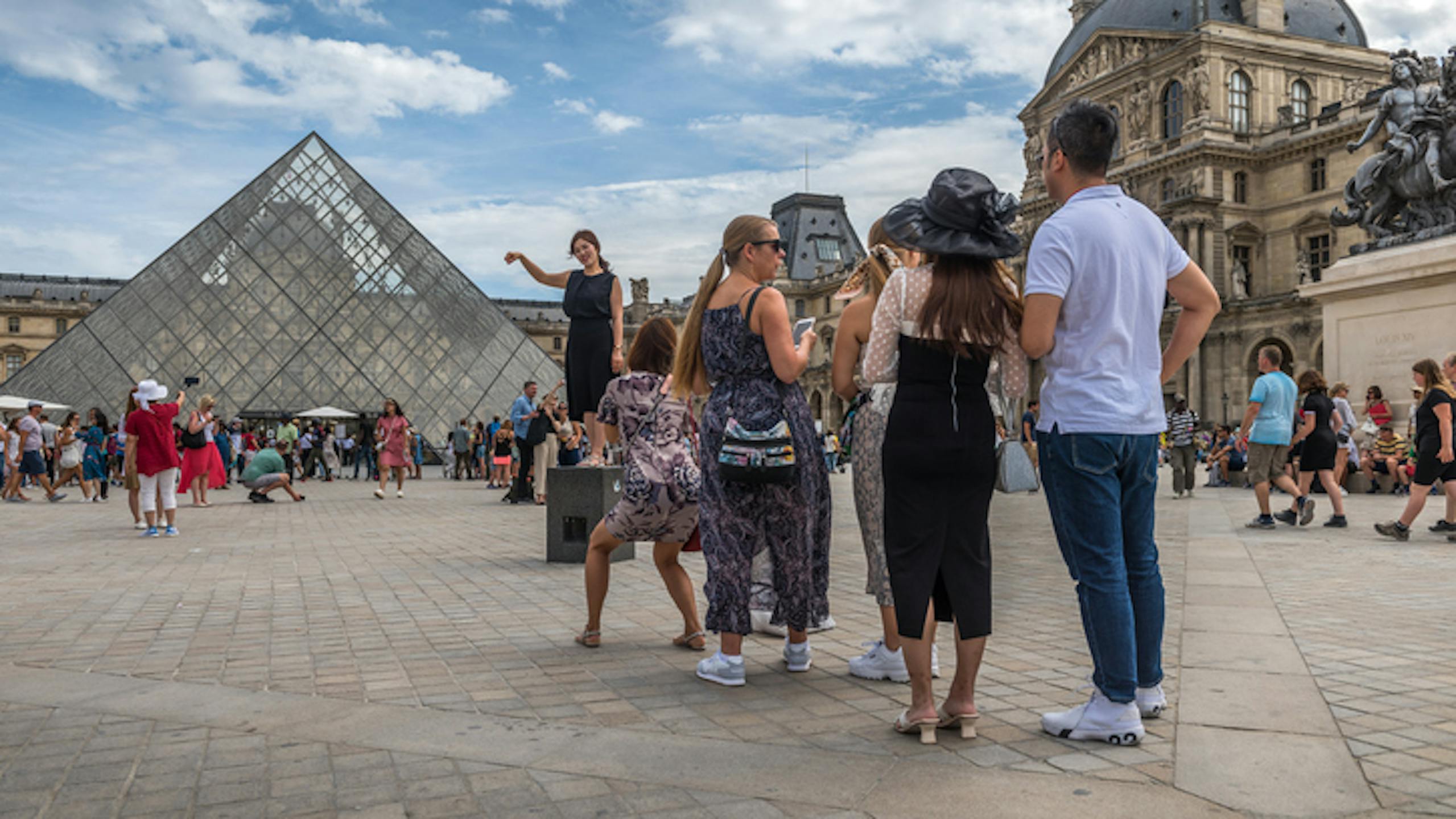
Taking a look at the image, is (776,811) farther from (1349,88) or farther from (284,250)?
(1349,88)

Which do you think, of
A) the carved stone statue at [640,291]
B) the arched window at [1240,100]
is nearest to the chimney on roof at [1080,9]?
the arched window at [1240,100]

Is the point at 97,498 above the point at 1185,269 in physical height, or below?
below

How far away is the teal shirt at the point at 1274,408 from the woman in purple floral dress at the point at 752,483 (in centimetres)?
674

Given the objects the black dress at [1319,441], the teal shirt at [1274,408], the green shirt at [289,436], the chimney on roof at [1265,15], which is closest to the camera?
the teal shirt at [1274,408]

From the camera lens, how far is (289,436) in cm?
2294

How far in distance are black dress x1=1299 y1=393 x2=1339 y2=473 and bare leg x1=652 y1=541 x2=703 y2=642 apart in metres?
7.30

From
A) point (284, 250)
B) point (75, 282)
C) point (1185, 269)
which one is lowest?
point (1185, 269)

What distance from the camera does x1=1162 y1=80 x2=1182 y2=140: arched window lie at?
49.6 metres

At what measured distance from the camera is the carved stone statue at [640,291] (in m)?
86.3

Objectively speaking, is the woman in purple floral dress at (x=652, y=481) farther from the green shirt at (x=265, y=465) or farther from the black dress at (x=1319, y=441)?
the green shirt at (x=265, y=465)

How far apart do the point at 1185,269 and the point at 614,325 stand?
428cm

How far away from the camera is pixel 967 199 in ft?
10.2

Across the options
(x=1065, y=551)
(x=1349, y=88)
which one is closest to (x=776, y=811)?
(x=1065, y=551)

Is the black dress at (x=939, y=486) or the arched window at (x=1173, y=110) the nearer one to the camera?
the black dress at (x=939, y=486)
